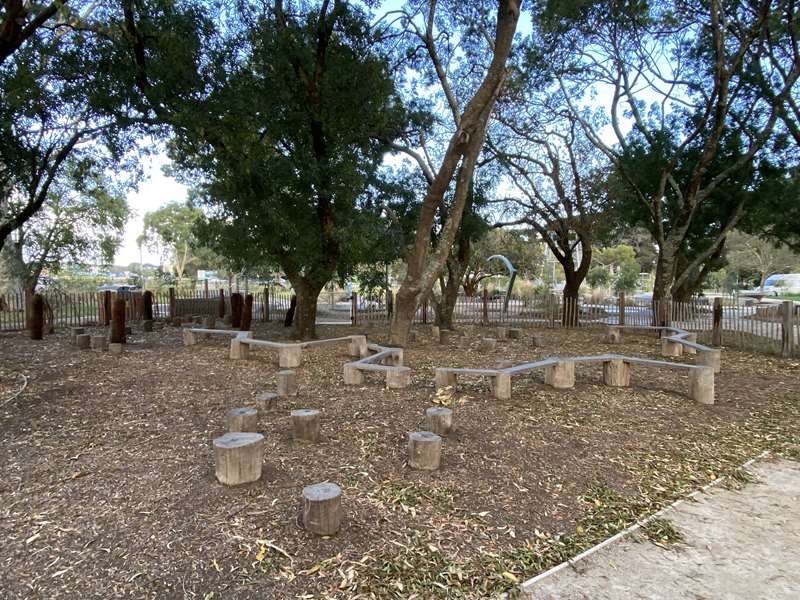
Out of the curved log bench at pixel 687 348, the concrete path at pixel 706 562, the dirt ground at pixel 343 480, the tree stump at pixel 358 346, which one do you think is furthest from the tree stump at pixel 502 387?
the tree stump at pixel 358 346

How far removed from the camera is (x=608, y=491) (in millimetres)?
3502

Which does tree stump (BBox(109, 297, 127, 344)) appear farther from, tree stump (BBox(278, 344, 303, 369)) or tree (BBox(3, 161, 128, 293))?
tree (BBox(3, 161, 128, 293))

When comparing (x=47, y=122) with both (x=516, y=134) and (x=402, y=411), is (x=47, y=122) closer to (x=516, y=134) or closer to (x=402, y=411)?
(x=402, y=411)

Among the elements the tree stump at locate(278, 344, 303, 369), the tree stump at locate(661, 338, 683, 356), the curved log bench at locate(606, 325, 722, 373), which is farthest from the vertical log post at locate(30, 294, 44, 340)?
the tree stump at locate(661, 338, 683, 356)

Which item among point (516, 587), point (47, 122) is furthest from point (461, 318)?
point (516, 587)

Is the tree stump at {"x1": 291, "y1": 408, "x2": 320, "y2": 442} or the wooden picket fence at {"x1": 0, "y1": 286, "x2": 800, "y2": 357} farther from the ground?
the wooden picket fence at {"x1": 0, "y1": 286, "x2": 800, "y2": 357}

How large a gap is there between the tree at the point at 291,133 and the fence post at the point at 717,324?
7.96 m

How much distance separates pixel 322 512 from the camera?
107 inches

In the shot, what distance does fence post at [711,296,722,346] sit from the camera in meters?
11.1

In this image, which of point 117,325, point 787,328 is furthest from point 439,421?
point 787,328

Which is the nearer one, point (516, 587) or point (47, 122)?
point (516, 587)

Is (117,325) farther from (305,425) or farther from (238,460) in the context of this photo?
(238,460)

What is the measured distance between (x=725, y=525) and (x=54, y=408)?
20.2 ft

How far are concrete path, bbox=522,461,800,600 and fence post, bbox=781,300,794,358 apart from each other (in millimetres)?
8038
